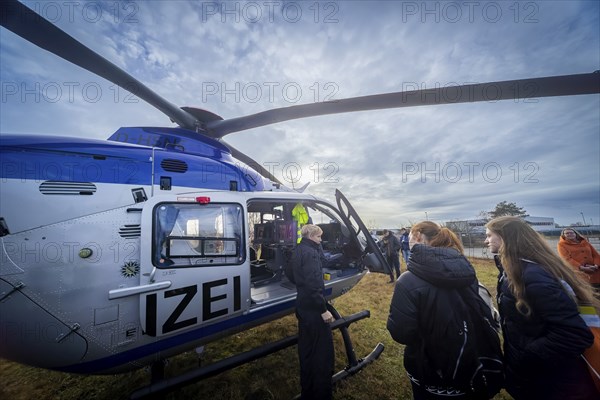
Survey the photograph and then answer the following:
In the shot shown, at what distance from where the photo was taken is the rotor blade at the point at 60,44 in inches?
74.5

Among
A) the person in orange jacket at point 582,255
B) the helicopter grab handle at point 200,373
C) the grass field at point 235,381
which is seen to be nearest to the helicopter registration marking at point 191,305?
the helicopter grab handle at point 200,373

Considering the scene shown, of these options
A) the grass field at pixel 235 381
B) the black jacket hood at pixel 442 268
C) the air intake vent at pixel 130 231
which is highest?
the air intake vent at pixel 130 231

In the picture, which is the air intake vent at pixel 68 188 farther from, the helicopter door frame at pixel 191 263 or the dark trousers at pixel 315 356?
the dark trousers at pixel 315 356

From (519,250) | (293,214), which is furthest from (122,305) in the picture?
(519,250)

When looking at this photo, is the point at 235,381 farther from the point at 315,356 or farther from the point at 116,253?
the point at 116,253

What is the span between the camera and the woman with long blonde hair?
146 centimetres

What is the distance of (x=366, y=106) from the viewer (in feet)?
11.0

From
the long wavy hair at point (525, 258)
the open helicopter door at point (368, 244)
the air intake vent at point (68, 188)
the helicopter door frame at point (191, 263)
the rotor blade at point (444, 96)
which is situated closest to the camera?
the long wavy hair at point (525, 258)

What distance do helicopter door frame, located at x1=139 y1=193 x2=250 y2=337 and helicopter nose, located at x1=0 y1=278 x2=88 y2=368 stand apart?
0.55 m

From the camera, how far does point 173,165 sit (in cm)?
269

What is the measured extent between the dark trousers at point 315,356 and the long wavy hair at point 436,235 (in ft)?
4.99

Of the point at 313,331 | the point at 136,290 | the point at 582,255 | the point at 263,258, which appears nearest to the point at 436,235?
the point at 313,331

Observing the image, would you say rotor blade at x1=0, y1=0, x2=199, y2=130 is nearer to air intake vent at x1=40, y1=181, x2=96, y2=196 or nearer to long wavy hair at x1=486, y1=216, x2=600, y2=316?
air intake vent at x1=40, y1=181, x2=96, y2=196

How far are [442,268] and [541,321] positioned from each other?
2.31 feet
